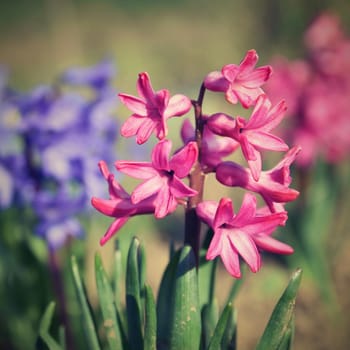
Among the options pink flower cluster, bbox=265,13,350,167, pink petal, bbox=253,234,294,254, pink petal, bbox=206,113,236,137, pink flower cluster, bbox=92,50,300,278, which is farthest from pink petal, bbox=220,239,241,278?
pink flower cluster, bbox=265,13,350,167

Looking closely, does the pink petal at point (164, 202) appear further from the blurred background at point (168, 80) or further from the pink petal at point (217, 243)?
the blurred background at point (168, 80)

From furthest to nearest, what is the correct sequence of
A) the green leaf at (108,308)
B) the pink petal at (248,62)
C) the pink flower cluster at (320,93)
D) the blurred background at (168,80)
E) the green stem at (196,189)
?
the pink flower cluster at (320,93)
the blurred background at (168,80)
the green leaf at (108,308)
the green stem at (196,189)
the pink petal at (248,62)

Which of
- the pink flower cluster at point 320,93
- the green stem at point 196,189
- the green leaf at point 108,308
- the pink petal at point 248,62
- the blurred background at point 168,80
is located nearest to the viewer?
the pink petal at point 248,62

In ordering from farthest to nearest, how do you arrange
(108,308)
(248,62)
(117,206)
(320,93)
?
1. (320,93)
2. (108,308)
3. (117,206)
4. (248,62)

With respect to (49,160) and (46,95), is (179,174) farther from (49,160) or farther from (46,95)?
(46,95)

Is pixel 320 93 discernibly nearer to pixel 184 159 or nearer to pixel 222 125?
pixel 222 125

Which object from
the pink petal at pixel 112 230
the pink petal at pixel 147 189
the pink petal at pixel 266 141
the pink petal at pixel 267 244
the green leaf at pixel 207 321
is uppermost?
the pink petal at pixel 266 141

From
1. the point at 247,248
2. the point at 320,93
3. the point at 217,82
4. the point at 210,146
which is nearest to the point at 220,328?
the point at 247,248

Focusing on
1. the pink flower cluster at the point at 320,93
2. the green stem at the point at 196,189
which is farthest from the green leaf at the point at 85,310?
the pink flower cluster at the point at 320,93
